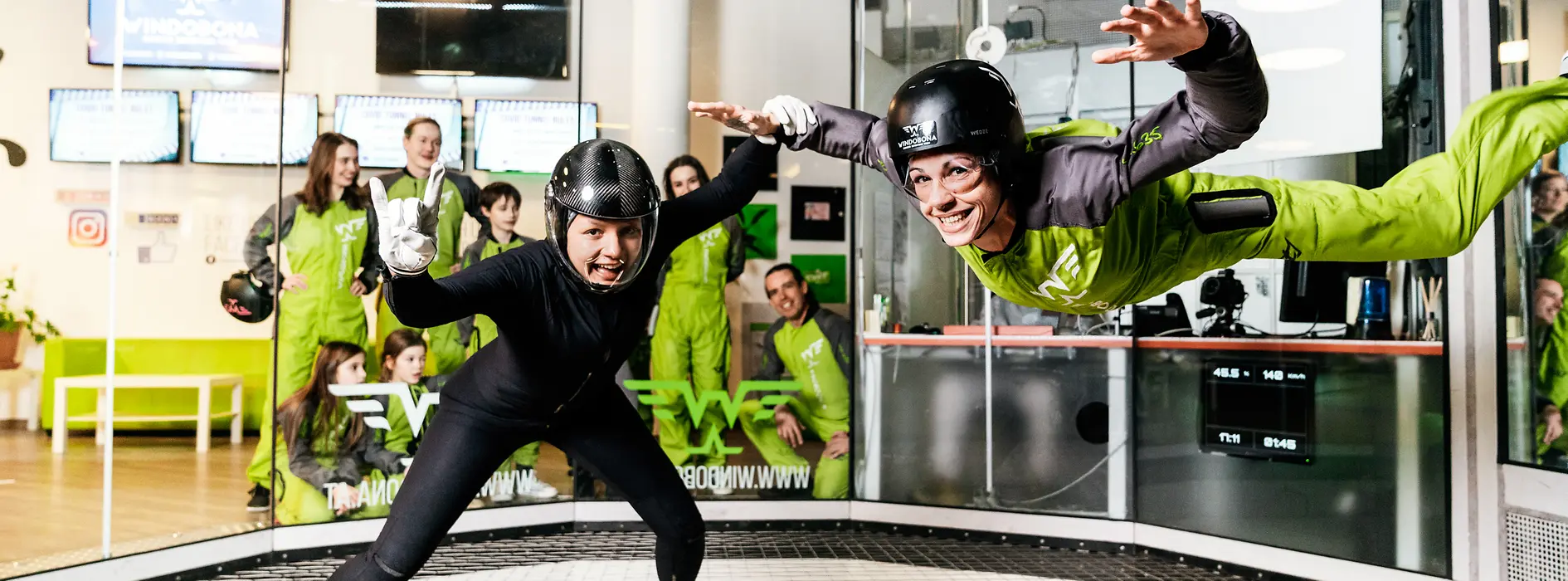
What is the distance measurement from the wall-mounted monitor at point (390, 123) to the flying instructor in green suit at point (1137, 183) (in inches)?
96.0

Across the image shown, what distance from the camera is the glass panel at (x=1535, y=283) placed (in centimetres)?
332

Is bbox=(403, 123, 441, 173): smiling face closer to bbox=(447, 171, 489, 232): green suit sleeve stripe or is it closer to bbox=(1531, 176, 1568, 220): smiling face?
bbox=(447, 171, 489, 232): green suit sleeve stripe

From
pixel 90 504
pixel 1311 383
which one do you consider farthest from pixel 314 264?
pixel 1311 383

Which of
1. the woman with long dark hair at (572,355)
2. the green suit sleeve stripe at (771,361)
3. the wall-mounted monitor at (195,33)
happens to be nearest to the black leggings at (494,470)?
the woman with long dark hair at (572,355)

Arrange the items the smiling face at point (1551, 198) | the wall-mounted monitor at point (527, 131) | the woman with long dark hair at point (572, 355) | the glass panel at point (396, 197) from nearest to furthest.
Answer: the woman with long dark hair at point (572, 355) < the smiling face at point (1551, 198) < the glass panel at point (396, 197) < the wall-mounted monitor at point (527, 131)

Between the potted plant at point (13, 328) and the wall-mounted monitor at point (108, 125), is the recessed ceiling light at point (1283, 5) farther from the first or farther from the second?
the potted plant at point (13, 328)

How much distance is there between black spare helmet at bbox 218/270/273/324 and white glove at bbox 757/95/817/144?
287 centimetres

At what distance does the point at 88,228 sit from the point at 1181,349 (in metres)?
4.67

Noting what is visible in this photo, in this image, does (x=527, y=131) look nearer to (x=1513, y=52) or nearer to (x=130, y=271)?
(x=130, y=271)

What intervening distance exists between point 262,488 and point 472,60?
7.27ft

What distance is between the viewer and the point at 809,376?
4.77 m

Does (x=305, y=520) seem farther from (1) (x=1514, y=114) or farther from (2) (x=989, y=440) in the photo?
(1) (x=1514, y=114)

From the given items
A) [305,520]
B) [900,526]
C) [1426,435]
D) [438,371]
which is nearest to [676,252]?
[438,371]

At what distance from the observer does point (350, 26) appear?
4.34 metres
